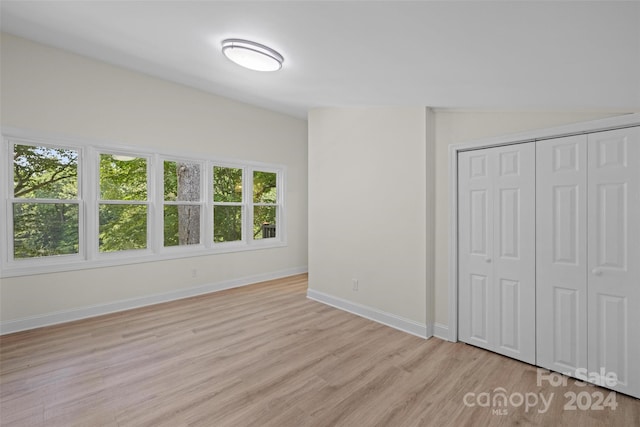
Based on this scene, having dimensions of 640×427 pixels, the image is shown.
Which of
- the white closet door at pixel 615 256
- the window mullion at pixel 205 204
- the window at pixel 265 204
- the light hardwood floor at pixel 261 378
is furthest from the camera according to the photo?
the window at pixel 265 204

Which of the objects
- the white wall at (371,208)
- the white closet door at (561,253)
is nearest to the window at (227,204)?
the white wall at (371,208)

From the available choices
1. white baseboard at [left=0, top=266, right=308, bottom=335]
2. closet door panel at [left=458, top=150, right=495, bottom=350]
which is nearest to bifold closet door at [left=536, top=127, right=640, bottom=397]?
closet door panel at [left=458, top=150, right=495, bottom=350]

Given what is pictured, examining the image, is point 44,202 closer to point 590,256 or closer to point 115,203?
point 115,203

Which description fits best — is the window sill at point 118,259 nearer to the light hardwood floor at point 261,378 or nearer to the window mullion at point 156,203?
the window mullion at point 156,203

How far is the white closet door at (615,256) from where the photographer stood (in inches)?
80.8

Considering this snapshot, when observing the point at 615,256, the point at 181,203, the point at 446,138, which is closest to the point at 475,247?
the point at 615,256

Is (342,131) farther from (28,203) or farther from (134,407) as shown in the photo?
(28,203)

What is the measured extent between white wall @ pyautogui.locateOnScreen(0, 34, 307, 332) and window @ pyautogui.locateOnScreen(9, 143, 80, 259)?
0.97 feet

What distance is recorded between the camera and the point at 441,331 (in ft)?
10.0

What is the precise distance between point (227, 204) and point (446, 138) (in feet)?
11.8

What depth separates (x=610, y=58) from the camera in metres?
1.53

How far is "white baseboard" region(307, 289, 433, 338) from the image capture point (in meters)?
3.09

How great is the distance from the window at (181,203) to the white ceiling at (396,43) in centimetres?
157

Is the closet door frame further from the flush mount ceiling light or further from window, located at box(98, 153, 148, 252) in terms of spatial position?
→ window, located at box(98, 153, 148, 252)
